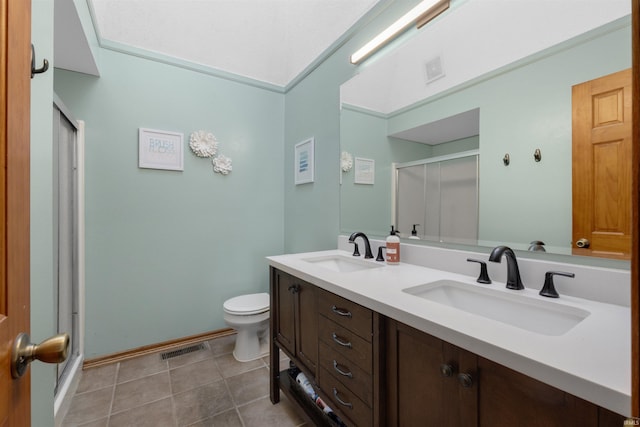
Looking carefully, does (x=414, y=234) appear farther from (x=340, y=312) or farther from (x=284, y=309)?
(x=284, y=309)

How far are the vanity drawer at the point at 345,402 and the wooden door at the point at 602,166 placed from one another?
961 millimetres

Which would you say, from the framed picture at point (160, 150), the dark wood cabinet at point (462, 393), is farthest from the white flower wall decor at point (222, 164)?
the dark wood cabinet at point (462, 393)

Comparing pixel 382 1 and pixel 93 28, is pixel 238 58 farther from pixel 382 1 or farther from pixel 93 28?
pixel 382 1

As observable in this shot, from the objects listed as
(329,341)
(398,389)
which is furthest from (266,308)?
(398,389)

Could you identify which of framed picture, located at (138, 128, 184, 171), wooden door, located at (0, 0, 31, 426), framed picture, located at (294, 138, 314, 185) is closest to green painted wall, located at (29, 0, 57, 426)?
wooden door, located at (0, 0, 31, 426)

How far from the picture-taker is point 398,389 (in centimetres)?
91

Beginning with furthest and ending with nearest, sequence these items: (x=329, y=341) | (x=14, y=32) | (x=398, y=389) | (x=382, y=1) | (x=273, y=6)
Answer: (x=273, y=6), (x=382, y=1), (x=329, y=341), (x=398, y=389), (x=14, y=32)

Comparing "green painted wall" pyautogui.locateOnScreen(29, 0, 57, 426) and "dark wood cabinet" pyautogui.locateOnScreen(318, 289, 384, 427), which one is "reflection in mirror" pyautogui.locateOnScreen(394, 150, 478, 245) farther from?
"green painted wall" pyautogui.locateOnScreen(29, 0, 57, 426)

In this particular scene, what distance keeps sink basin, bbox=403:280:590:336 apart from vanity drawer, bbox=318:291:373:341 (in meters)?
0.20

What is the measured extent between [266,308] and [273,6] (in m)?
2.59

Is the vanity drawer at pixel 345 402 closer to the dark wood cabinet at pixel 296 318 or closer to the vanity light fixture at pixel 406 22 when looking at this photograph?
the dark wood cabinet at pixel 296 318

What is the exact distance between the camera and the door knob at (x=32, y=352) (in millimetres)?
471

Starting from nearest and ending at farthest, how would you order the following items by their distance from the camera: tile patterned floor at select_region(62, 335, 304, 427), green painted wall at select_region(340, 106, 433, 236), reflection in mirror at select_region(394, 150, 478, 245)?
1. reflection in mirror at select_region(394, 150, 478, 245)
2. tile patterned floor at select_region(62, 335, 304, 427)
3. green painted wall at select_region(340, 106, 433, 236)

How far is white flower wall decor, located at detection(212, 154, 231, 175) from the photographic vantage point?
2.47 metres
